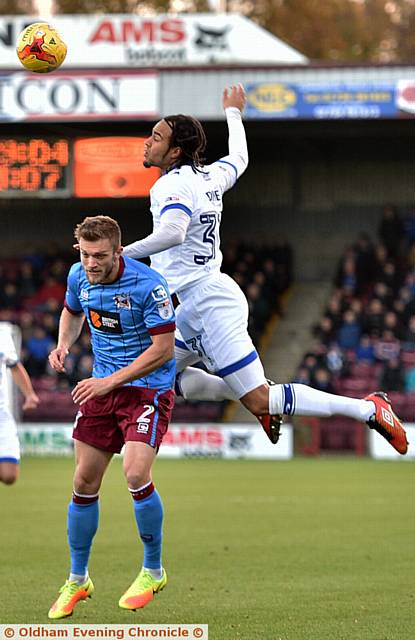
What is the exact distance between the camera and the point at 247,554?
10.8m

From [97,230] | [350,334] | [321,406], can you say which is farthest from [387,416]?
[350,334]

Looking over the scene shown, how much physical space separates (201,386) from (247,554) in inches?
115

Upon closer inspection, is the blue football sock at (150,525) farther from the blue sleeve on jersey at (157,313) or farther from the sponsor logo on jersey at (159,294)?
the sponsor logo on jersey at (159,294)

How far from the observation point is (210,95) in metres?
23.9

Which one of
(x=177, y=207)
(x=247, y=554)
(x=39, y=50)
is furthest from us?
(x=247, y=554)

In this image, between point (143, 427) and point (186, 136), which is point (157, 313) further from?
point (186, 136)

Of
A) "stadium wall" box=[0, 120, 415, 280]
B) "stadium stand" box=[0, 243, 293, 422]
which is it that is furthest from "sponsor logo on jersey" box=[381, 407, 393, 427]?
"stadium wall" box=[0, 120, 415, 280]

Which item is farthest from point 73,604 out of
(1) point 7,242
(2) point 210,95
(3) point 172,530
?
(1) point 7,242

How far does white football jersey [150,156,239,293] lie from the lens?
7.96m

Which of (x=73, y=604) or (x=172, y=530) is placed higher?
(x=73, y=604)

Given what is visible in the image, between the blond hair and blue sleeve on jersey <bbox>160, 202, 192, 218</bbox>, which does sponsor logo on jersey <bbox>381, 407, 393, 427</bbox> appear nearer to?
blue sleeve on jersey <bbox>160, 202, 192, 218</bbox>

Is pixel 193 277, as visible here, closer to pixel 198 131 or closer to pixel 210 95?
pixel 198 131

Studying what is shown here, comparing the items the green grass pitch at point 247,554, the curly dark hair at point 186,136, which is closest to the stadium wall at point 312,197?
the green grass pitch at point 247,554

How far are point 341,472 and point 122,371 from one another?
42.1ft
